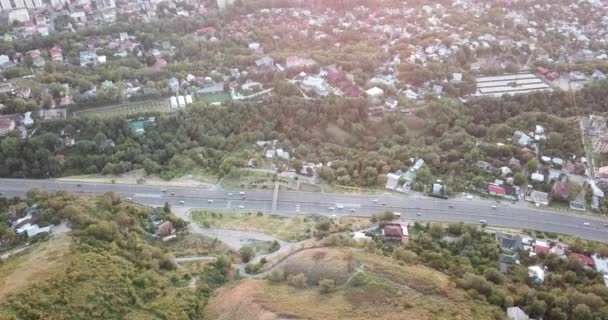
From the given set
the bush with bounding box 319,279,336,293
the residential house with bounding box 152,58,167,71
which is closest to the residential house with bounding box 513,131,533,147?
the bush with bounding box 319,279,336,293

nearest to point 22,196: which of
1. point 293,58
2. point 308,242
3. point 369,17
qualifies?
point 308,242

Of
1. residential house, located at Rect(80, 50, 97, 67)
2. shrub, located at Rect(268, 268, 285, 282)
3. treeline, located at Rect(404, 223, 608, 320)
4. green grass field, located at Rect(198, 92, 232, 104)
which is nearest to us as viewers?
treeline, located at Rect(404, 223, 608, 320)

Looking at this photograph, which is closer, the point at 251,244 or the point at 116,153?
the point at 251,244

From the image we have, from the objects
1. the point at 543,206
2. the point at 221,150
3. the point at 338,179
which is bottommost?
the point at 543,206

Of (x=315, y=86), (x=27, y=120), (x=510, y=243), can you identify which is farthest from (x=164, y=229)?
(x=510, y=243)

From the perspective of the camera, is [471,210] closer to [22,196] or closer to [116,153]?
[116,153]

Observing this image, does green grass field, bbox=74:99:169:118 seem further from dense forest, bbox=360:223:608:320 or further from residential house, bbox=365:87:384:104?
dense forest, bbox=360:223:608:320
